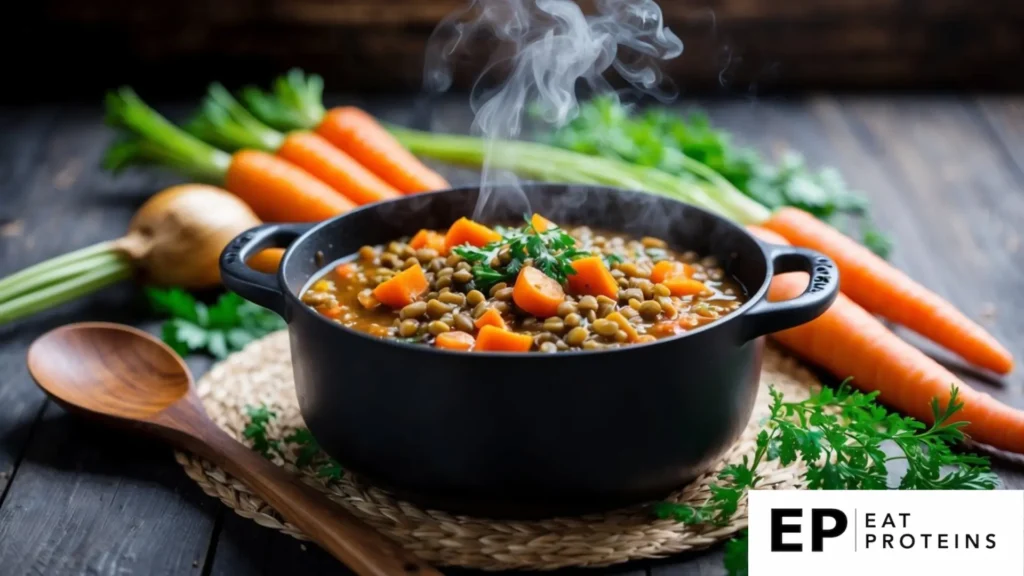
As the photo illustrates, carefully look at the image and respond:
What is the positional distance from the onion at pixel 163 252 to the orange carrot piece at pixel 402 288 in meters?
1.00

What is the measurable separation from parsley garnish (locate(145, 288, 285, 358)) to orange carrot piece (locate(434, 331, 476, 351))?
108 cm

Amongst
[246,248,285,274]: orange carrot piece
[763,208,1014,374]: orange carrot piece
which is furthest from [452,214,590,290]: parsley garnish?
[763,208,1014,374]: orange carrot piece

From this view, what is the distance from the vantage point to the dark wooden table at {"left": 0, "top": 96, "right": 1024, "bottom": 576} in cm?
240

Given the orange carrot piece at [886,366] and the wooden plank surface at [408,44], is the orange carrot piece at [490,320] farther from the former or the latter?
the wooden plank surface at [408,44]

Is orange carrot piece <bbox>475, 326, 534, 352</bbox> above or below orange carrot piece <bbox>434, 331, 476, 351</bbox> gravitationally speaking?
above

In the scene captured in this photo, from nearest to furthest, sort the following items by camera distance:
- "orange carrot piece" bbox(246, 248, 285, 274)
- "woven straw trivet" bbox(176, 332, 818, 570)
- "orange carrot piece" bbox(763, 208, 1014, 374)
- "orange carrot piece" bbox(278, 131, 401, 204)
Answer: "woven straw trivet" bbox(176, 332, 818, 570) < "orange carrot piece" bbox(763, 208, 1014, 374) < "orange carrot piece" bbox(246, 248, 285, 274) < "orange carrot piece" bbox(278, 131, 401, 204)

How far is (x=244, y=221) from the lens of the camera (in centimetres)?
372

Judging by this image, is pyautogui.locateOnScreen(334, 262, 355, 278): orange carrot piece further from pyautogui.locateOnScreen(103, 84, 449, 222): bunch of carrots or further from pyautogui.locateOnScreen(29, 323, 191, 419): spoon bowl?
pyautogui.locateOnScreen(103, 84, 449, 222): bunch of carrots

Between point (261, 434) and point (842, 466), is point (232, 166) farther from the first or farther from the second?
point (842, 466)

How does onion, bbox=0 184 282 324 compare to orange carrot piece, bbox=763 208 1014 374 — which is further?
onion, bbox=0 184 282 324

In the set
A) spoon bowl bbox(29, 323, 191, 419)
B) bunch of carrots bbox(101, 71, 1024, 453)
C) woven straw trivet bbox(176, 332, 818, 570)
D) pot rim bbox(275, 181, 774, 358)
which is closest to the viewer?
pot rim bbox(275, 181, 774, 358)

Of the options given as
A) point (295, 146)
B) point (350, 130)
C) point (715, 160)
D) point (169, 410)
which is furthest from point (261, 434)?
point (715, 160)

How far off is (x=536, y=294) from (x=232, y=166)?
203cm

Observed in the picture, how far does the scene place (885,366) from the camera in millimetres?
3008
